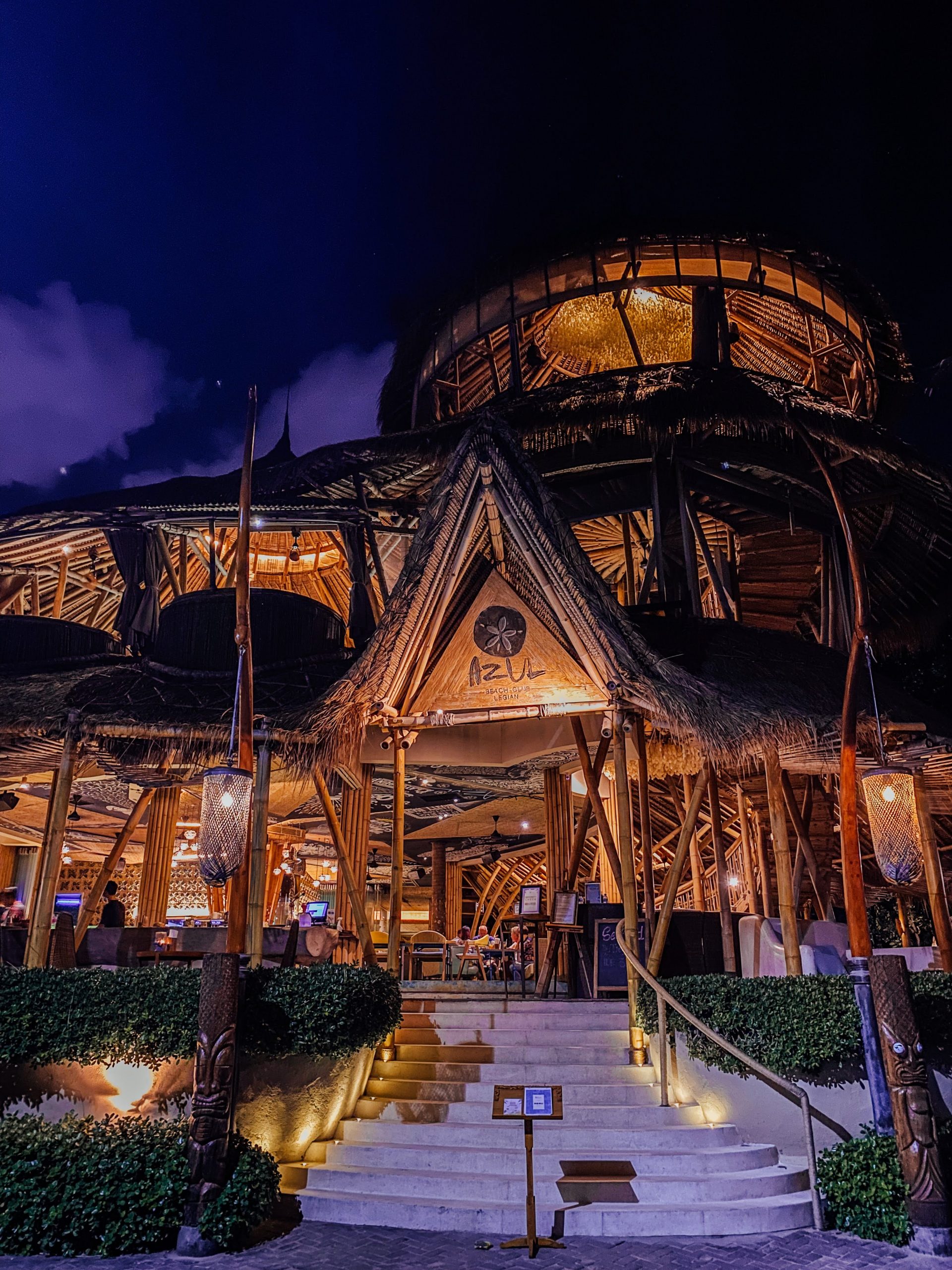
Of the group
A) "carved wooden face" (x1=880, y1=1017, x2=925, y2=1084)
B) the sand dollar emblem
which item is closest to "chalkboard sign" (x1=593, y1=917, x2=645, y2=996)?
the sand dollar emblem

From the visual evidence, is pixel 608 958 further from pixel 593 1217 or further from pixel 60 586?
pixel 60 586

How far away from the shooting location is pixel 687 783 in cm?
1355

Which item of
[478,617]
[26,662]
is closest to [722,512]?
[478,617]

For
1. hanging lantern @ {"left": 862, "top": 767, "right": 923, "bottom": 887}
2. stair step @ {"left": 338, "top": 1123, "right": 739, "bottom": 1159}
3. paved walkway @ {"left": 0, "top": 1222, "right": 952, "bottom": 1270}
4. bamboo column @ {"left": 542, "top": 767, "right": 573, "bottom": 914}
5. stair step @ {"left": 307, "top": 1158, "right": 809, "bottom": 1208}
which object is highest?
bamboo column @ {"left": 542, "top": 767, "right": 573, "bottom": 914}

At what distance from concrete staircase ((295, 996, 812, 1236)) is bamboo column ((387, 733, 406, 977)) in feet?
2.63

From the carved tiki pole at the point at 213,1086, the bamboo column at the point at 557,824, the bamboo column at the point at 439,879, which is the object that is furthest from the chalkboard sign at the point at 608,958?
the bamboo column at the point at 439,879

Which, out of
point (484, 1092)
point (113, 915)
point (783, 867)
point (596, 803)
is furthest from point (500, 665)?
point (113, 915)

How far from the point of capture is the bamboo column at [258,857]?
983cm

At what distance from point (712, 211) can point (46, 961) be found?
14384 mm

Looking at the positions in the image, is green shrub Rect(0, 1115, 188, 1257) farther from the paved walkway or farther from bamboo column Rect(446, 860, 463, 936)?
bamboo column Rect(446, 860, 463, 936)

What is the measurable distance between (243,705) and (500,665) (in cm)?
344

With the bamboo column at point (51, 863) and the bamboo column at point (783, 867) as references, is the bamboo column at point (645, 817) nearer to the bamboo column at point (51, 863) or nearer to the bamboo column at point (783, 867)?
the bamboo column at point (783, 867)

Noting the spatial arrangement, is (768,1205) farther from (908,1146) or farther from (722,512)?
(722,512)

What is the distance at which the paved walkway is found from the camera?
5.75 m
